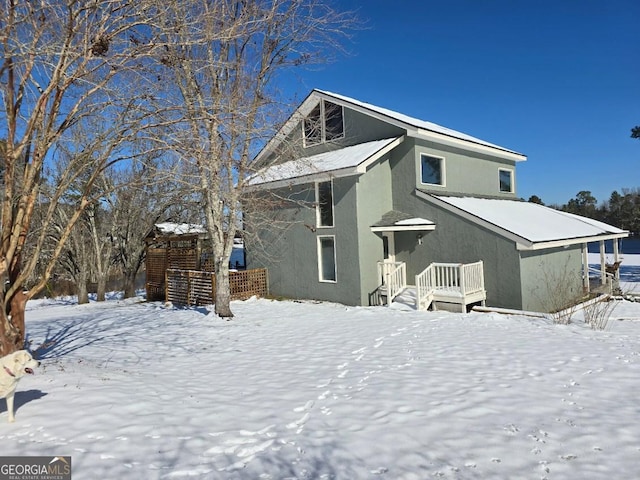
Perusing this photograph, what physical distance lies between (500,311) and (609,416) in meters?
6.94

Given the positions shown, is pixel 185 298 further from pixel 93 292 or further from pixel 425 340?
pixel 93 292

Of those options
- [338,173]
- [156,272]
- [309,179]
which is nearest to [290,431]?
[338,173]

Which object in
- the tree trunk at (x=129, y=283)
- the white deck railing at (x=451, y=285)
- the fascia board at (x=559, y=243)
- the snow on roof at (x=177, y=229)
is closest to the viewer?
the fascia board at (x=559, y=243)

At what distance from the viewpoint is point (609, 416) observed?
4109 mm

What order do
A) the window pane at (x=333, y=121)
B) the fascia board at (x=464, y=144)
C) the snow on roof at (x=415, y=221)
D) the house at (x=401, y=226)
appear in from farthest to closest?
the window pane at (x=333, y=121), the fascia board at (x=464, y=144), the snow on roof at (x=415, y=221), the house at (x=401, y=226)

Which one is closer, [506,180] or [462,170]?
[462,170]

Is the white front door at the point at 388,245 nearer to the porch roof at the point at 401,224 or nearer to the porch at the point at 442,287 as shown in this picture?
the porch roof at the point at 401,224

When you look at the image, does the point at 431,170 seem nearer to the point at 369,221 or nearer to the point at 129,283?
the point at 369,221

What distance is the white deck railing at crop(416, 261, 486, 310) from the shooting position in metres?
11.1

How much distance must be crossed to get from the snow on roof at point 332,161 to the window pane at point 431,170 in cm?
143

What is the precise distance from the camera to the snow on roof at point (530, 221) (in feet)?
38.3

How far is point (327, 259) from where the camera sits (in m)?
14.0

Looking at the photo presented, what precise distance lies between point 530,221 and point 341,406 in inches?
460

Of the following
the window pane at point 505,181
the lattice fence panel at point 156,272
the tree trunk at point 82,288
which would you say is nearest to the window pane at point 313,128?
the lattice fence panel at point 156,272
